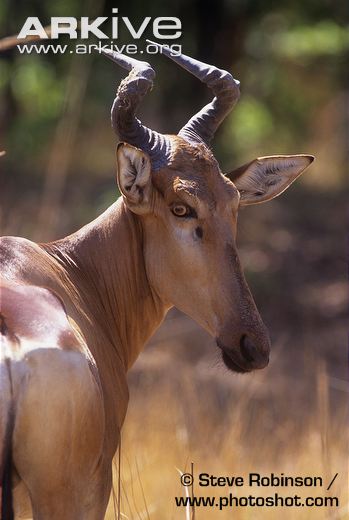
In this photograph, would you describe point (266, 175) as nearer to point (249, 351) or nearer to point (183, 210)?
point (183, 210)

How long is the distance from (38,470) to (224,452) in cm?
502

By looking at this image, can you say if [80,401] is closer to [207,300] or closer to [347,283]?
[207,300]

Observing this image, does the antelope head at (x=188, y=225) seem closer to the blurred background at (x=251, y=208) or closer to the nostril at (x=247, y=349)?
the nostril at (x=247, y=349)

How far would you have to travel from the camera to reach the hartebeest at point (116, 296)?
163 inches

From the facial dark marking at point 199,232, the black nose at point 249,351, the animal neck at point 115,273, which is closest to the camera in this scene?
the black nose at point 249,351

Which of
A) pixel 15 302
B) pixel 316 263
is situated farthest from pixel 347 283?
pixel 15 302

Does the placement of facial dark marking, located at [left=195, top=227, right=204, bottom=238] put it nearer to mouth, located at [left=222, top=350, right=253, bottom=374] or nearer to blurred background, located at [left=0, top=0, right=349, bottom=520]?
mouth, located at [left=222, top=350, right=253, bottom=374]

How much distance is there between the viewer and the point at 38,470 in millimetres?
4145

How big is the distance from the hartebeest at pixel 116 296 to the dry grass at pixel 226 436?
98cm

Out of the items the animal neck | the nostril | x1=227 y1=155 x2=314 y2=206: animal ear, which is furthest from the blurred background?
the nostril

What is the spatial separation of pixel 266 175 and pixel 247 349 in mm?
1483

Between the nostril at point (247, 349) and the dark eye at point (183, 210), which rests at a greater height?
the dark eye at point (183, 210)

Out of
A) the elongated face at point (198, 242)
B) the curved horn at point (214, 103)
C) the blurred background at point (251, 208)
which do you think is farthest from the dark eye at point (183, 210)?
the blurred background at point (251, 208)

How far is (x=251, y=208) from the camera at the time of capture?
1822cm
